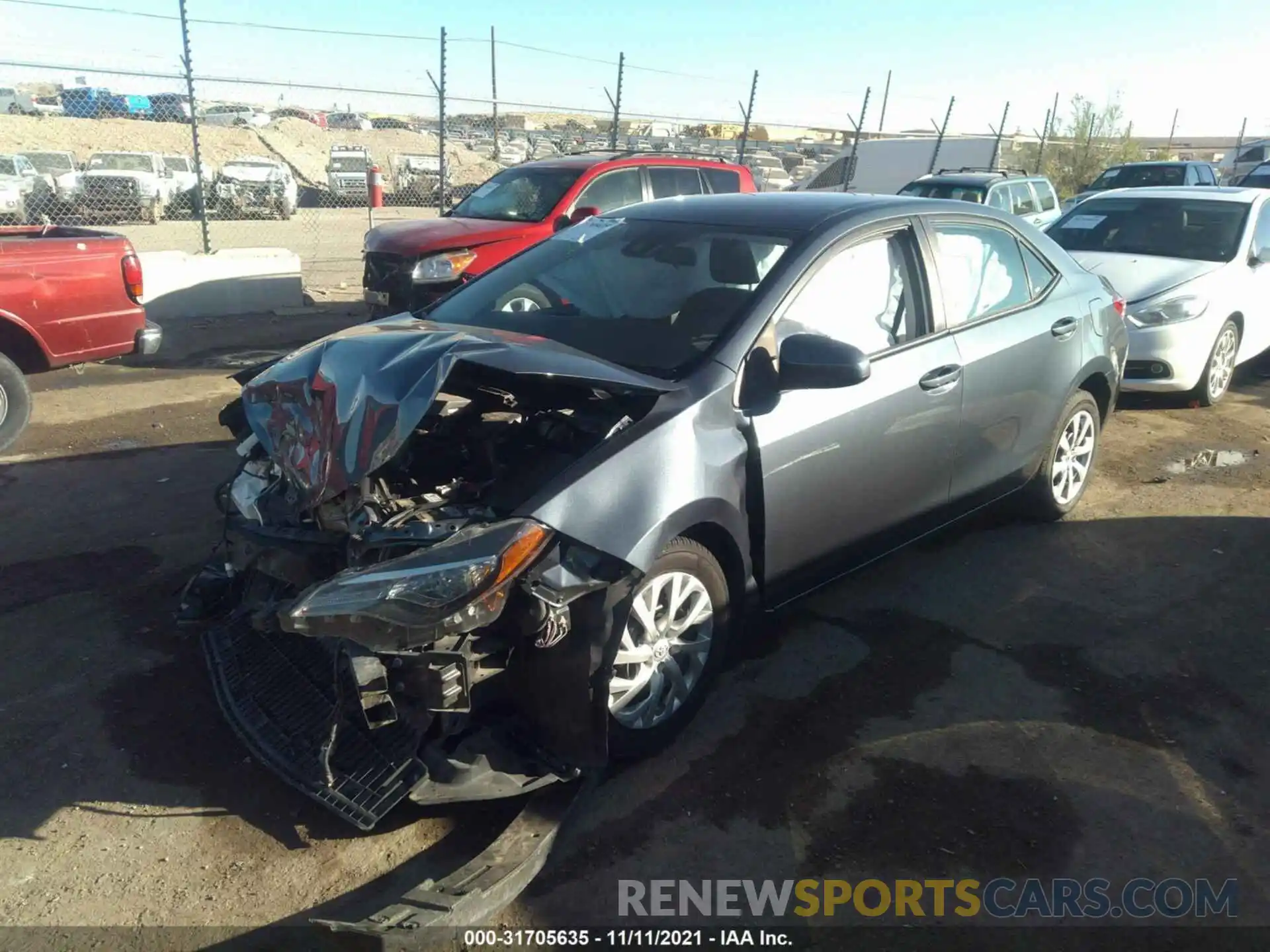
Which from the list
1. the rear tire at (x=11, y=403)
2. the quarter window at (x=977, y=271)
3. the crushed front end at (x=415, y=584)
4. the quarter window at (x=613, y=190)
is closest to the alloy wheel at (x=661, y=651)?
the crushed front end at (x=415, y=584)

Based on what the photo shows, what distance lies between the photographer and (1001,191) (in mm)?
13328

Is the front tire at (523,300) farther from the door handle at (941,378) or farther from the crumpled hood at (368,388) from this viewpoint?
the door handle at (941,378)

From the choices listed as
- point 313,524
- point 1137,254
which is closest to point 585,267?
point 313,524

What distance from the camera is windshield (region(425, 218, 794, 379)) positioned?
3.71 m

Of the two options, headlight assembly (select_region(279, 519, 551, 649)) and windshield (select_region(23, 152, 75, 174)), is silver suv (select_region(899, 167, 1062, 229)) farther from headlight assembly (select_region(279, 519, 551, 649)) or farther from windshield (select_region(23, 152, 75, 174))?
windshield (select_region(23, 152, 75, 174))

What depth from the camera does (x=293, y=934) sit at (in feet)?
8.61

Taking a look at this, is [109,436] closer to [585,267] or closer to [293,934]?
[585,267]

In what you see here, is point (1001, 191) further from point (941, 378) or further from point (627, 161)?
point (941, 378)

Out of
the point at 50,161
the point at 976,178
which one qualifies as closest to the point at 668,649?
the point at 976,178

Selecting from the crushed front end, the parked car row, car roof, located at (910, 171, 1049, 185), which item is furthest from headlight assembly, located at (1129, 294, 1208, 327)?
the parked car row

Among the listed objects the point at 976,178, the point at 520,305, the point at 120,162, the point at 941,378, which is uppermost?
the point at 976,178

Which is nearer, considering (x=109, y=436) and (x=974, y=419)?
(x=974, y=419)

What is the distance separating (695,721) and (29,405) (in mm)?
5317

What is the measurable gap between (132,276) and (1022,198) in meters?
11.6
